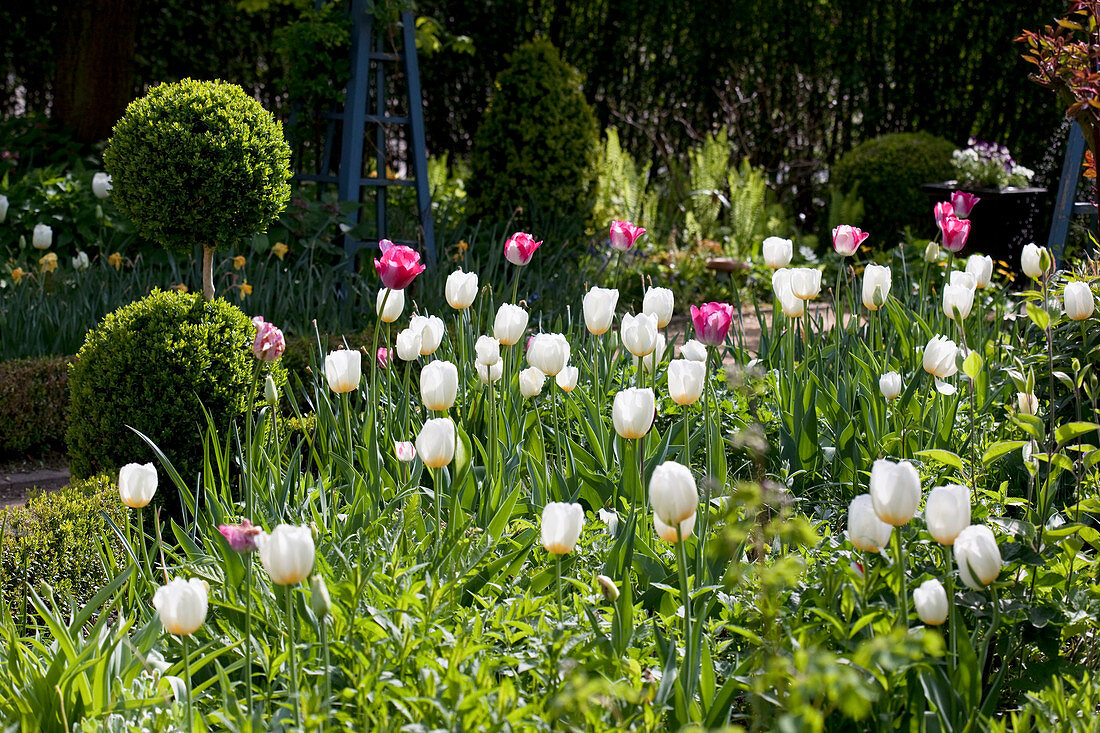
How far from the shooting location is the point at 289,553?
1.39 metres

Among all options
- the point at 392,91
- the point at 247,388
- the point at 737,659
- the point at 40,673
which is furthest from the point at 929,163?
the point at 40,673

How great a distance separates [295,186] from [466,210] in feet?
3.89

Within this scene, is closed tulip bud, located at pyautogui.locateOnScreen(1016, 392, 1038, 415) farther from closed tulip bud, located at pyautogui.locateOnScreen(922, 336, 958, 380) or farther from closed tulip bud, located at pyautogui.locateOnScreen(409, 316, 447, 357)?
closed tulip bud, located at pyautogui.locateOnScreen(409, 316, 447, 357)

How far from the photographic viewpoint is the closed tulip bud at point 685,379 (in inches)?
78.7

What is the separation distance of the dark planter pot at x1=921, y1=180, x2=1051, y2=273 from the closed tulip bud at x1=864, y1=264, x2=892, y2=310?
5.41m

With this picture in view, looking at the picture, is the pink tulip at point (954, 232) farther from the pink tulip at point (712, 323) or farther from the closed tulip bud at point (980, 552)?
the closed tulip bud at point (980, 552)

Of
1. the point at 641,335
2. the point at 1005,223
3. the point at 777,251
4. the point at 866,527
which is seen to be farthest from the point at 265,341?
the point at 1005,223

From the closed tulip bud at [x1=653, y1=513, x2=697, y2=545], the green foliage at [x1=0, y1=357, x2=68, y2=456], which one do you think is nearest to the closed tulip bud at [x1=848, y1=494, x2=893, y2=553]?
the closed tulip bud at [x1=653, y1=513, x2=697, y2=545]

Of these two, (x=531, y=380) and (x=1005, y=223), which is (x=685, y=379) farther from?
(x=1005, y=223)

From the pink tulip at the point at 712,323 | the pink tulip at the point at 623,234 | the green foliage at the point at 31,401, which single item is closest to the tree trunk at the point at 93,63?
the green foliage at the point at 31,401

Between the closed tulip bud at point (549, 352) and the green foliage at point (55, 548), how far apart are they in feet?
3.71

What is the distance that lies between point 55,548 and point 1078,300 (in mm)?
2590

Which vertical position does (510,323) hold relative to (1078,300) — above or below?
below

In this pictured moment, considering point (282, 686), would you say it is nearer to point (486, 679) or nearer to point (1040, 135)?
point (486, 679)
